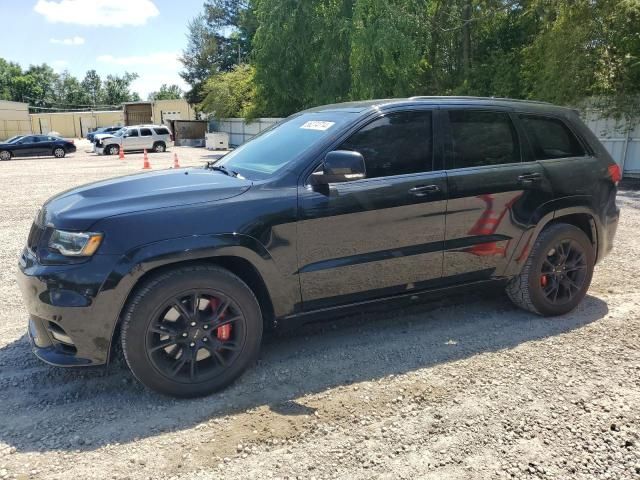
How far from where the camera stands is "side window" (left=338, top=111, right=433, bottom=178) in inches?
144

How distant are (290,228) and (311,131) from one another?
2.92ft

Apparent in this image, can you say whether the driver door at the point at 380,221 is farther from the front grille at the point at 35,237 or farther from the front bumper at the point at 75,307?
the front grille at the point at 35,237

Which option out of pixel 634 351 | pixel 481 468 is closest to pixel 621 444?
pixel 481 468

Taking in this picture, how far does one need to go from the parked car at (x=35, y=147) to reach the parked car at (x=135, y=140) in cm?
205

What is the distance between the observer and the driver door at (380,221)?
3.45 m

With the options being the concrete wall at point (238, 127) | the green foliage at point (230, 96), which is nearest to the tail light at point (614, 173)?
the concrete wall at point (238, 127)

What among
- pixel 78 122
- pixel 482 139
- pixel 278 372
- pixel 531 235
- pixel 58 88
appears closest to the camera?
pixel 278 372

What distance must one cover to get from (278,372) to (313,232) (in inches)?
40.4

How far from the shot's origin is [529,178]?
417cm

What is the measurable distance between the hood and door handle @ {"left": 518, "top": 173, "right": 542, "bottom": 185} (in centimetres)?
227

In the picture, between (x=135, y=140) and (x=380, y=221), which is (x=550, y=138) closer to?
(x=380, y=221)

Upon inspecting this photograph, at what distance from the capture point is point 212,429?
2.93 metres

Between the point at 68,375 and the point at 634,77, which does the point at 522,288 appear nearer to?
the point at 68,375

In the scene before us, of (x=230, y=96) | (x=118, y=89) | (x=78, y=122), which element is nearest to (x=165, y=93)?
(x=118, y=89)
